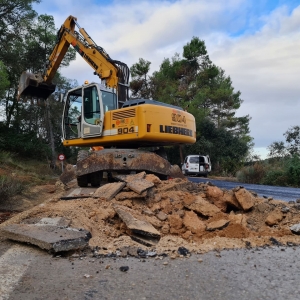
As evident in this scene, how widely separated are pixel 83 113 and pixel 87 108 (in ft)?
0.69

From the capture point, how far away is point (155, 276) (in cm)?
318

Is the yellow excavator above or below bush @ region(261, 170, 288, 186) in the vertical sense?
above

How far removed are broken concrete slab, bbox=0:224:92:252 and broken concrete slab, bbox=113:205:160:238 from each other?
62 centimetres

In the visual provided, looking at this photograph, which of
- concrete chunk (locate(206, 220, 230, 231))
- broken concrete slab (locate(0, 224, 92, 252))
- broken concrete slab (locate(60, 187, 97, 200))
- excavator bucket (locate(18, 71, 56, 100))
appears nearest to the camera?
broken concrete slab (locate(0, 224, 92, 252))

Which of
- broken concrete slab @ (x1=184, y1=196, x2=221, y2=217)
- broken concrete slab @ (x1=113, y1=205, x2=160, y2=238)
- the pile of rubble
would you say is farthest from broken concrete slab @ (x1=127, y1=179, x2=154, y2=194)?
broken concrete slab @ (x1=113, y1=205, x2=160, y2=238)

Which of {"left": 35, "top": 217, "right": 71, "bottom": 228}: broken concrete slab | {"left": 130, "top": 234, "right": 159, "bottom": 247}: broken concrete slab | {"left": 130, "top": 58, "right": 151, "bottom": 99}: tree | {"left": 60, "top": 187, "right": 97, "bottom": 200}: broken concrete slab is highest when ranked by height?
{"left": 130, "top": 58, "right": 151, "bottom": 99}: tree

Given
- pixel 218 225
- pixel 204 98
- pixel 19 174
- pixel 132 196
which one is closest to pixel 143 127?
pixel 132 196

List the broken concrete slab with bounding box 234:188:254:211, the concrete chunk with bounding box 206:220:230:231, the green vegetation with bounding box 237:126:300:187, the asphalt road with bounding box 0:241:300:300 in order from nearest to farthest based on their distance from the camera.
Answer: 1. the asphalt road with bounding box 0:241:300:300
2. the concrete chunk with bounding box 206:220:230:231
3. the broken concrete slab with bounding box 234:188:254:211
4. the green vegetation with bounding box 237:126:300:187

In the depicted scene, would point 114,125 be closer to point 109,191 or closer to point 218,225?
point 109,191

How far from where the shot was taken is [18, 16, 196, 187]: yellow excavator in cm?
890

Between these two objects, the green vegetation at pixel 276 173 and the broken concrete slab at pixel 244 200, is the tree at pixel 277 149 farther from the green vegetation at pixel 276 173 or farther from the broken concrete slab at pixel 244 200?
the broken concrete slab at pixel 244 200

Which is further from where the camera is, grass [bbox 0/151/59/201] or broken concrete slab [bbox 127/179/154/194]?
grass [bbox 0/151/59/201]

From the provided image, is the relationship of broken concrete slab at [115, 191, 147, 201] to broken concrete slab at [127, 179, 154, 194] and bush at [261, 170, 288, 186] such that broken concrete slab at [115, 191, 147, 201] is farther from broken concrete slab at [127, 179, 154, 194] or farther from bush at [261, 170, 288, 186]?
bush at [261, 170, 288, 186]

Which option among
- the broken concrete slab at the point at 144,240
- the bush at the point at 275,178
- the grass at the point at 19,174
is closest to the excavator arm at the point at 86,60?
the grass at the point at 19,174
